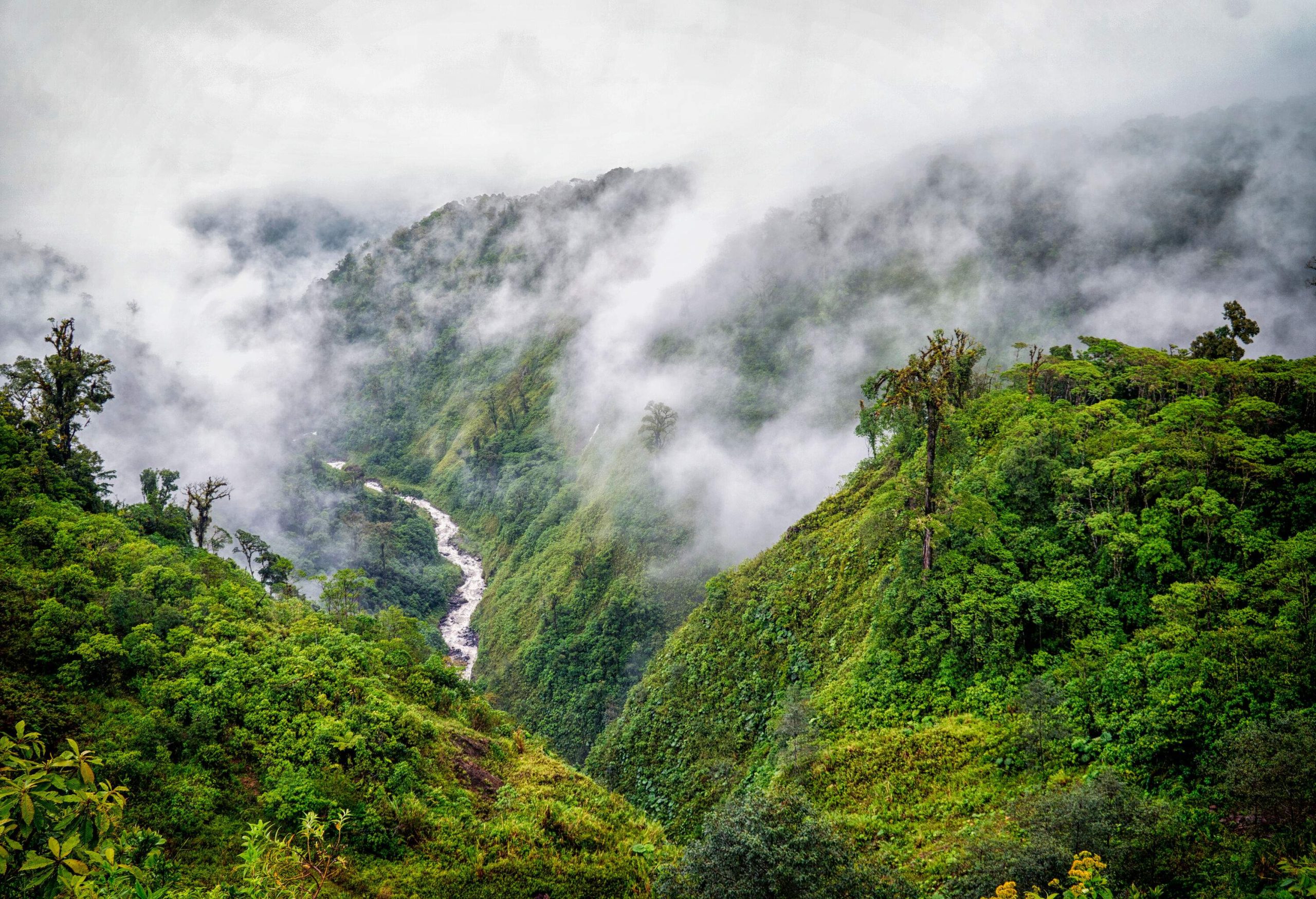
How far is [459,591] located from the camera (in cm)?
11219

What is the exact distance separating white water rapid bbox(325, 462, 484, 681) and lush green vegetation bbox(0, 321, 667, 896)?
53131mm

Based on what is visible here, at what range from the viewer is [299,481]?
127 metres

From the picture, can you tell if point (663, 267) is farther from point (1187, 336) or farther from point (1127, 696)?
point (1127, 696)

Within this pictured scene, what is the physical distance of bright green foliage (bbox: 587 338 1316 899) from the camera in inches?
517

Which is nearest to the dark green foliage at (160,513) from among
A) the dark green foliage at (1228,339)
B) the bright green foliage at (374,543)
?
the bright green foliage at (374,543)

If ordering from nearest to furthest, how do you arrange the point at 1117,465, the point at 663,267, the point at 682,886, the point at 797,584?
the point at 682,886 < the point at 1117,465 < the point at 797,584 < the point at 663,267

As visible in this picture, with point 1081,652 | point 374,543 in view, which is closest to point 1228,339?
point 1081,652

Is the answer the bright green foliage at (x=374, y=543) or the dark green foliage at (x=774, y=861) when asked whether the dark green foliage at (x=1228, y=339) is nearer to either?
the dark green foliage at (x=774, y=861)

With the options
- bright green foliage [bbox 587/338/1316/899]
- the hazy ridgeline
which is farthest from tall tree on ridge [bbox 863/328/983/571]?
the hazy ridgeline

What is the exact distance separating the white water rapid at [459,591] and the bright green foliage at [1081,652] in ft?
195

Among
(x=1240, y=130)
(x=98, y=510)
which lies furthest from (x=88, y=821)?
(x=1240, y=130)

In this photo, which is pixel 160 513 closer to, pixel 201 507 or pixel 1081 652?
pixel 201 507

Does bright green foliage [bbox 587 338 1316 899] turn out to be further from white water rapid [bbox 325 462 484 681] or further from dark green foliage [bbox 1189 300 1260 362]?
white water rapid [bbox 325 462 484 681]

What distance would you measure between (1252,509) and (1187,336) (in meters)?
71.1
